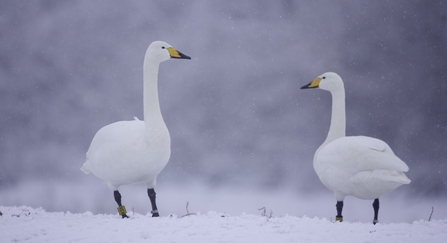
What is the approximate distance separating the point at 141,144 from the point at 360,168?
12.7 feet

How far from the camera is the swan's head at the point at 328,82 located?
34.7 ft

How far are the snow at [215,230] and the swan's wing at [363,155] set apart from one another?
1.08 m

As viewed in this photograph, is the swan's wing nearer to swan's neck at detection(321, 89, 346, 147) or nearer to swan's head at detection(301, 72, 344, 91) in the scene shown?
swan's neck at detection(321, 89, 346, 147)

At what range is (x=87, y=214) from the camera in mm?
9594

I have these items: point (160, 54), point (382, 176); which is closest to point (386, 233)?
point (382, 176)

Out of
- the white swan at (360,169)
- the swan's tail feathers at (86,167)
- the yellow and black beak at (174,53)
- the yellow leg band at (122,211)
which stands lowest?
the yellow leg band at (122,211)

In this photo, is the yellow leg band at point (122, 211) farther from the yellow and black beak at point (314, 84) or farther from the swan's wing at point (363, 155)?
the yellow and black beak at point (314, 84)

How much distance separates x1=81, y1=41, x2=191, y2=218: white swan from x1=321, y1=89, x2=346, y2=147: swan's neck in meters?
3.42

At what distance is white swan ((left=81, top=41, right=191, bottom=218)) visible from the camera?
866cm

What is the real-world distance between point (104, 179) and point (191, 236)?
10.9ft

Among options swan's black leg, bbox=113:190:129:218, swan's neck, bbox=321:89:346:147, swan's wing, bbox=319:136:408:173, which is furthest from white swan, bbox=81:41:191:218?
swan's neck, bbox=321:89:346:147

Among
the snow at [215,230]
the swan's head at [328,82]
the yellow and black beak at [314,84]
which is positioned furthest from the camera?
the yellow and black beak at [314,84]

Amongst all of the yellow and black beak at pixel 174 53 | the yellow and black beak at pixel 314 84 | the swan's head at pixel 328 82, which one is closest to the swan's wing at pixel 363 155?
the swan's head at pixel 328 82

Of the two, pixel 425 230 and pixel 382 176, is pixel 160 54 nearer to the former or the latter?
pixel 382 176
